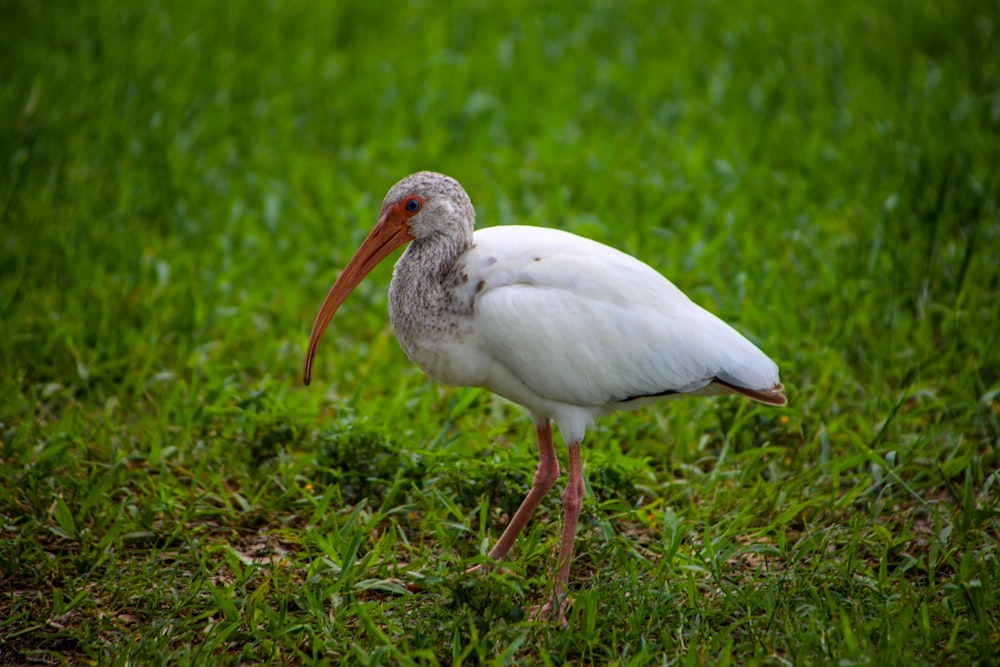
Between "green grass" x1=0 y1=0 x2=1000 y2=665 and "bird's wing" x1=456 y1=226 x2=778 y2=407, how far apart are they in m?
0.66

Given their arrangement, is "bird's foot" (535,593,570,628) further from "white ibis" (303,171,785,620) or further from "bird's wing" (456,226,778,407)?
"bird's wing" (456,226,778,407)

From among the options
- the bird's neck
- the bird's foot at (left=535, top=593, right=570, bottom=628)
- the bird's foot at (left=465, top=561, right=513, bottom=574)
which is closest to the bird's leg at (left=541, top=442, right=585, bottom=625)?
the bird's foot at (left=535, top=593, right=570, bottom=628)

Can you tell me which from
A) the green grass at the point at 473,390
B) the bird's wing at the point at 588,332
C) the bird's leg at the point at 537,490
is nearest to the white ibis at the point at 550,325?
the bird's wing at the point at 588,332

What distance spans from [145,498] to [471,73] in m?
5.23

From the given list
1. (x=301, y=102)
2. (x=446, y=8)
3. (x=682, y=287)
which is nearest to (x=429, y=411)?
(x=682, y=287)

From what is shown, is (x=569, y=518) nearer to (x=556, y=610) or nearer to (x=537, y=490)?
(x=537, y=490)

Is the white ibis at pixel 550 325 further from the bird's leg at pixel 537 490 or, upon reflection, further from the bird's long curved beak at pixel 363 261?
the bird's leg at pixel 537 490

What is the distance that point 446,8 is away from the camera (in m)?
9.70

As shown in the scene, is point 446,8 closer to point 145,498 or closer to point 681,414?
point 681,414

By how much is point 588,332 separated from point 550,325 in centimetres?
17

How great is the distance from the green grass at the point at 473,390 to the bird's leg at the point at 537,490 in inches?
4.3

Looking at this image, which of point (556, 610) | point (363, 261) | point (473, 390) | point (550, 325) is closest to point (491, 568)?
point (556, 610)

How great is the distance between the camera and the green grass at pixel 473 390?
12.5 feet

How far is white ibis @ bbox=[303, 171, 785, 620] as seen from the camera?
3877 millimetres
